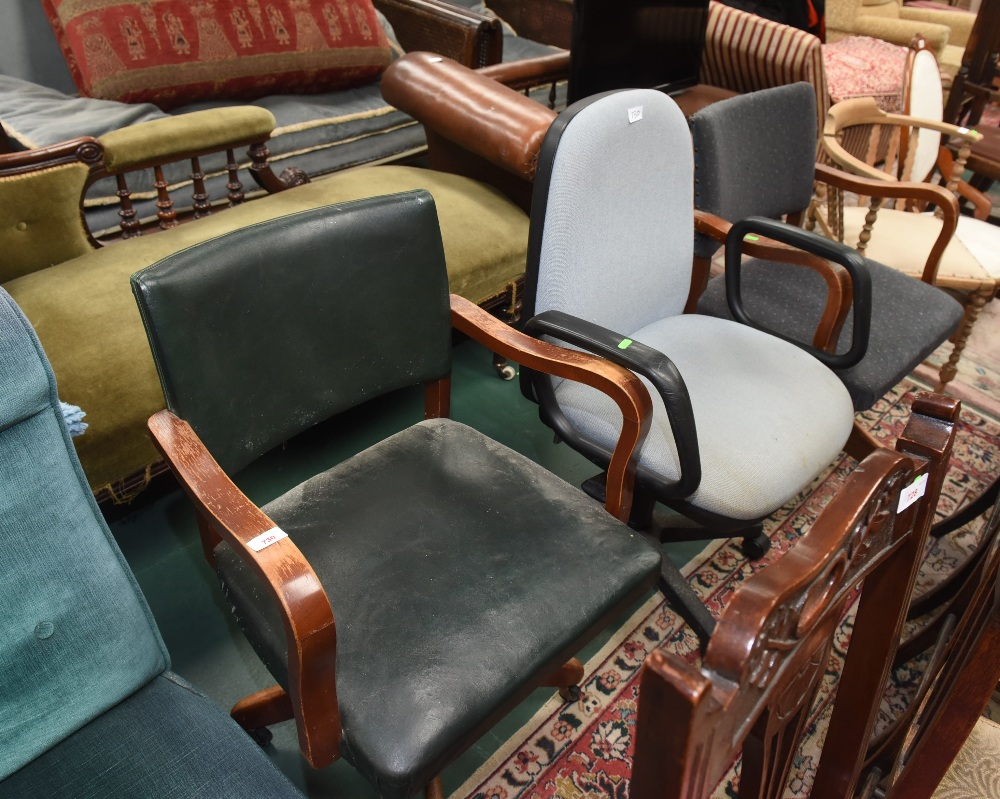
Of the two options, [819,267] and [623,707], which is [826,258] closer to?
[819,267]

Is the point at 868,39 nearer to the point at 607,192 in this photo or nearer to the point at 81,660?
the point at 607,192

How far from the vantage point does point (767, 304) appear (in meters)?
1.83

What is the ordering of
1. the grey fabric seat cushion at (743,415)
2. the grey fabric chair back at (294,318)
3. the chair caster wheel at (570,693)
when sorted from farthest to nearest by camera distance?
the chair caster wheel at (570,693)
the grey fabric seat cushion at (743,415)
the grey fabric chair back at (294,318)

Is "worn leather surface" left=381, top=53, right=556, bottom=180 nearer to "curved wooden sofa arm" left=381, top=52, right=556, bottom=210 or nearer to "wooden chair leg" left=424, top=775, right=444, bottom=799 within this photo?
"curved wooden sofa arm" left=381, top=52, right=556, bottom=210

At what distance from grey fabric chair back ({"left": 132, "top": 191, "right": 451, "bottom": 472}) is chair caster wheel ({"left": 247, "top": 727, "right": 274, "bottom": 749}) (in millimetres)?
511

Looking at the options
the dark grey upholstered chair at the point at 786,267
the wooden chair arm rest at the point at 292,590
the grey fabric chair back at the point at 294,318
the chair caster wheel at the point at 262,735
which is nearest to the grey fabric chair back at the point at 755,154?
the dark grey upholstered chair at the point at 786,267

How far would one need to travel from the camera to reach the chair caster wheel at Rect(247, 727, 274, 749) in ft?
4.31

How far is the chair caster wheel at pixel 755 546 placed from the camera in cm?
175

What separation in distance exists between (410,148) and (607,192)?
1.64 metres

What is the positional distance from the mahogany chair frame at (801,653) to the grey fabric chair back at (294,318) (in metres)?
0.78

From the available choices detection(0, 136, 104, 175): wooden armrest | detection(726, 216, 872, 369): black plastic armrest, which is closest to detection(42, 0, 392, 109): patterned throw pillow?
detection(0, 136, 104, 175): wooden armrest

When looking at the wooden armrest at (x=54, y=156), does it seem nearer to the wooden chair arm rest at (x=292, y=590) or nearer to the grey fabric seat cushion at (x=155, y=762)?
the wooden chair arm rest at (x=292, y=590)

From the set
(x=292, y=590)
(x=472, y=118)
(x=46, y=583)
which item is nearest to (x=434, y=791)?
(x=292, y=590)

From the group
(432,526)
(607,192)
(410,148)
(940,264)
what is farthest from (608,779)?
(410,148)
